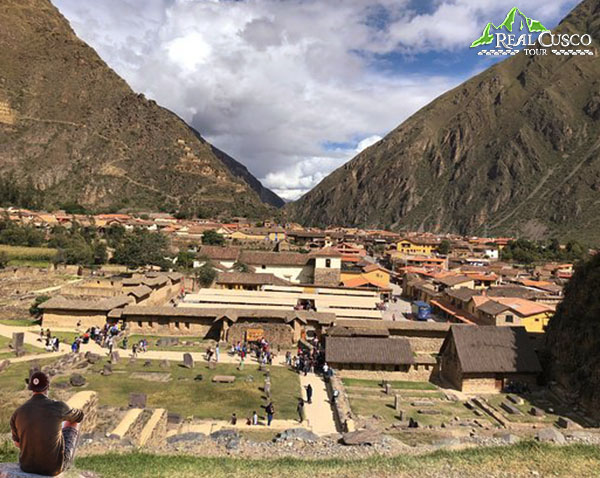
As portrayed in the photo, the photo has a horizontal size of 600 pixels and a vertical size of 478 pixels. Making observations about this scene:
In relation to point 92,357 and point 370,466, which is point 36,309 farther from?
point 370,466

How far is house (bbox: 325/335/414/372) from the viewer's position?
25.9m

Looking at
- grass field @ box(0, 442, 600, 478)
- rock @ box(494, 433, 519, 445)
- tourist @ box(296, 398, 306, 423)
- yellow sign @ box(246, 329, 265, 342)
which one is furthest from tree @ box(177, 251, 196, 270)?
rock @ box(494, 433, 519, 445)

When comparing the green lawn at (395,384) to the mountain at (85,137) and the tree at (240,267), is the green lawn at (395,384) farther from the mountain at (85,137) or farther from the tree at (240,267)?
the mountain at (85,137)

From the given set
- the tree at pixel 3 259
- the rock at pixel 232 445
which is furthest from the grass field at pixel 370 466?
the tree at pixel 3 259

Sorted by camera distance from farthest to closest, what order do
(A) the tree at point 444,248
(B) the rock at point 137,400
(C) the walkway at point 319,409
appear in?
(A) the tree at point 444,248 < (C) the walkway at point 319,409 < (B) the rock at point 137,400

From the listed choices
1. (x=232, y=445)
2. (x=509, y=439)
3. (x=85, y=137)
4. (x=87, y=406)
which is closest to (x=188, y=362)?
(x=87, y=406)

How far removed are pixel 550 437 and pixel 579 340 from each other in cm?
1546

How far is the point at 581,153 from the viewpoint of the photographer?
194 meters

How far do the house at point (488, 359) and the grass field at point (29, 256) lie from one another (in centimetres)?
4846

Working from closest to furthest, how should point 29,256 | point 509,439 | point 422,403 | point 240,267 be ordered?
point 509,439, point 422,403, point 240,267, point 29,256

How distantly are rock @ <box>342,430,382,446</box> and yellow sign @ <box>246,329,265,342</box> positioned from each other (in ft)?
57.4

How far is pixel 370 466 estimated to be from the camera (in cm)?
1095

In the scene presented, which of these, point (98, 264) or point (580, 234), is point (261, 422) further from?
point (580, 234)

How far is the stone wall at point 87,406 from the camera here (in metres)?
13.9
